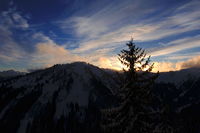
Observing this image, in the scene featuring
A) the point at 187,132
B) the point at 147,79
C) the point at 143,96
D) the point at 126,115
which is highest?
the point at 147,79

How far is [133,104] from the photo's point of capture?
1936 centimetres

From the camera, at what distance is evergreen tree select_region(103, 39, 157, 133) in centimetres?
1906

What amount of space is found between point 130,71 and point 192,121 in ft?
608

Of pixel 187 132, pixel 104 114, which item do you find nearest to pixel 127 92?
pixel 104 114

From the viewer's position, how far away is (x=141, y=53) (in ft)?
65.5

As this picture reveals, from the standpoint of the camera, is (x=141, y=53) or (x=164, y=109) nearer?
(x=164, y=109)

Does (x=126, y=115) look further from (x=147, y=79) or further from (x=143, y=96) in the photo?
(x=147, y=79)

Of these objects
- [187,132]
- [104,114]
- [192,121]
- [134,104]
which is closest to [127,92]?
[134,104]

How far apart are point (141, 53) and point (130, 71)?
1798 mm

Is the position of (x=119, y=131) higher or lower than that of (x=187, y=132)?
higher

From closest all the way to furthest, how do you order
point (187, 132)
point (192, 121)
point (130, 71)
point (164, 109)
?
point (164, 109) → point (130, 71) → point (187, 132) → point (192, 121)

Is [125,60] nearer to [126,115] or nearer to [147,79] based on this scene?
[147,79]

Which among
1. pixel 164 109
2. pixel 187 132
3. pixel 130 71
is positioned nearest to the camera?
pixel 164 109

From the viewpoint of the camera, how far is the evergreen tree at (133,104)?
19.1 meters
